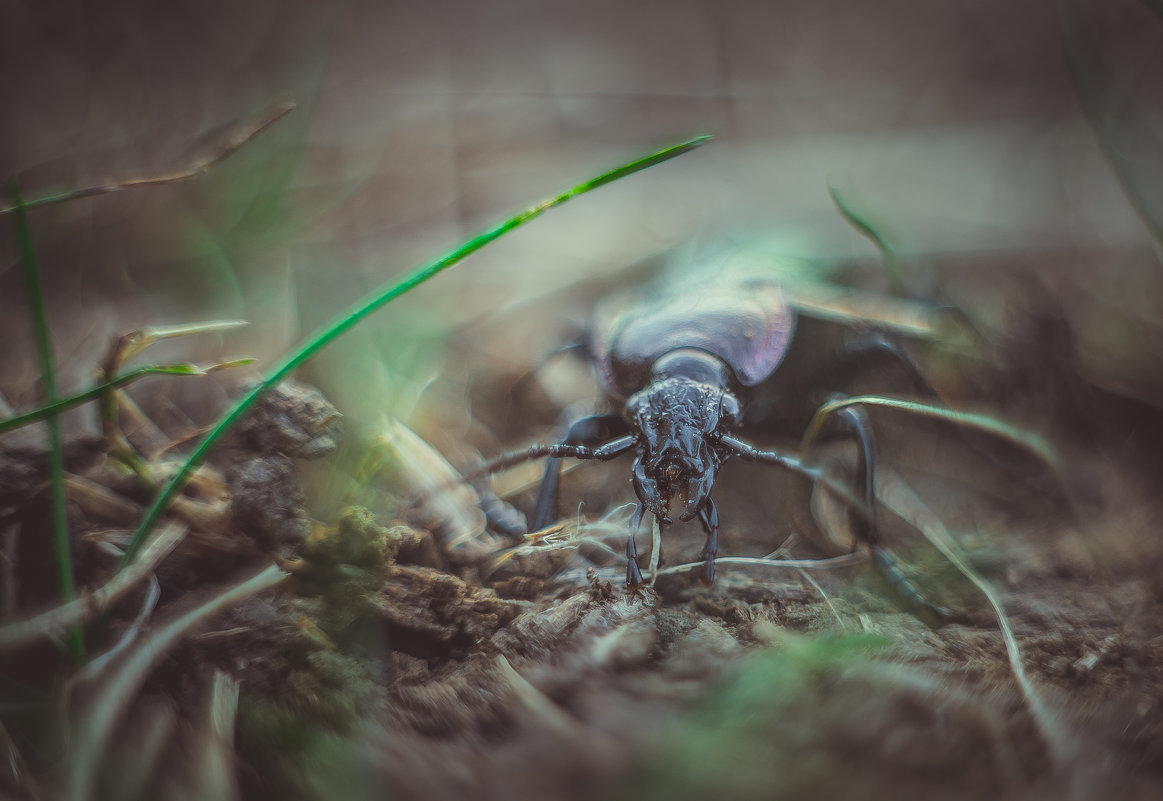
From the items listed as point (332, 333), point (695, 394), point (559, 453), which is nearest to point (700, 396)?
point (695, 394)

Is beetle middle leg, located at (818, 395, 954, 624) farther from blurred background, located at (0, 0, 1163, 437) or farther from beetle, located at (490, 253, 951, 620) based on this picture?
blurred background, located at (0, 0, 1163, 437)

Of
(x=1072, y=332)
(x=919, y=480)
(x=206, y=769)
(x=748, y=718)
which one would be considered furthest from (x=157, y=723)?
(x=1072, y=332)

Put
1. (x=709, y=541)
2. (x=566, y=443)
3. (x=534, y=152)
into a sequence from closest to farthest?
(x=709, y=541) < (x=566, y=443) < (x=534, y=152)

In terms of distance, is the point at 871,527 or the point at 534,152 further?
the point at 534,152

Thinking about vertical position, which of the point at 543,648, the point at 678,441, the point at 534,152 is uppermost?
the point at 534,152

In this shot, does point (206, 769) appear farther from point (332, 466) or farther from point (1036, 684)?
point (1036, 684)

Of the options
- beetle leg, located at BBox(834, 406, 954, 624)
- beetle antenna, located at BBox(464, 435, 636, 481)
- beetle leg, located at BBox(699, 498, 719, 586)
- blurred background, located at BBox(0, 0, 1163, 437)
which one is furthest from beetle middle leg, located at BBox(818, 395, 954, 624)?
blurred background, located at BBox(0, 0, 1163, 437)

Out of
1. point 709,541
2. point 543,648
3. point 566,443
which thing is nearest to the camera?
point 543,648

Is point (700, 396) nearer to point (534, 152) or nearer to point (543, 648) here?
point (543, 648)
